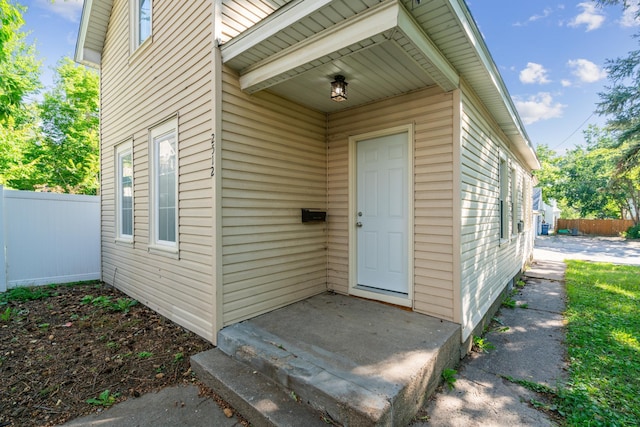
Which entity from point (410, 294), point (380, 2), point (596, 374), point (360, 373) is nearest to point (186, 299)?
point (360, 373)

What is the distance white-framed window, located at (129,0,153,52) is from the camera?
4.59m

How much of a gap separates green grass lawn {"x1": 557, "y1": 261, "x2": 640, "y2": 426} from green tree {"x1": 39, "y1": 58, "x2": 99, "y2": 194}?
16299 mm

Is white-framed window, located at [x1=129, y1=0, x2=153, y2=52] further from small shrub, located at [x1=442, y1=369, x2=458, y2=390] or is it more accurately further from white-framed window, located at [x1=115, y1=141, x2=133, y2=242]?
small shrub, located at [x1=442, y1=369, x2=458, y2=390]

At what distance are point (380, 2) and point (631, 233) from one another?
25994 mm

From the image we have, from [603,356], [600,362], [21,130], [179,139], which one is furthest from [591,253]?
[21,130]

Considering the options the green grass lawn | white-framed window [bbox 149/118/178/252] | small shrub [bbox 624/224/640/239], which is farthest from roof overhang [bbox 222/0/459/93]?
small shrub [bbox 624/224/640/239]

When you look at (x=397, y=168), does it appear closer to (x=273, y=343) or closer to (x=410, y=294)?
(x=410, y=294)

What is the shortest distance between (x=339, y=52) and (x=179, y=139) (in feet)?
7.29

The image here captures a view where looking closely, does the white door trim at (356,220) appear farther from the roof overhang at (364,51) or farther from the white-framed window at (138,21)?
the white-framed window at (138,21)

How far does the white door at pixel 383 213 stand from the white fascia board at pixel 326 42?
1562mm

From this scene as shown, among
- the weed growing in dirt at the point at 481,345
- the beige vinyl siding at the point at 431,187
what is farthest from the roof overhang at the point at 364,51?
the weed growing in dirt at the point at 481,345

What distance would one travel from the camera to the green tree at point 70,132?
40.3 feet

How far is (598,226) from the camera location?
2248 centimetres

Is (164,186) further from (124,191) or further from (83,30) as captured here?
(83,30)
